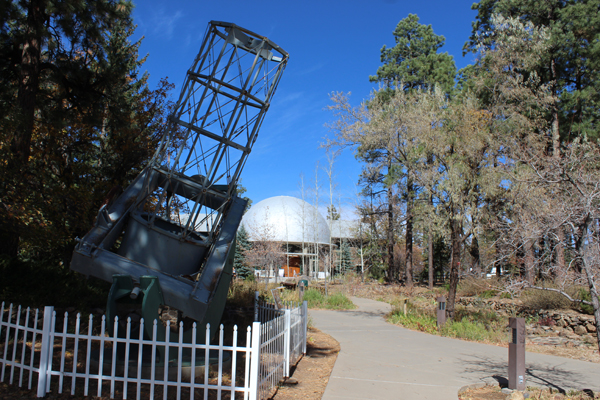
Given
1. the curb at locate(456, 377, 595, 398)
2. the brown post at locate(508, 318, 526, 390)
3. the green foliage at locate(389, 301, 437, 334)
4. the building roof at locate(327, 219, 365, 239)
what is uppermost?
the building roof at locate(327, 219, 365, 239)

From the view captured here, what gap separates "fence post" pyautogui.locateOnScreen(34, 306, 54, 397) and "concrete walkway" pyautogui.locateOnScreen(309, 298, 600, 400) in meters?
3.52

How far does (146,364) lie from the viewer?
18.1 feet

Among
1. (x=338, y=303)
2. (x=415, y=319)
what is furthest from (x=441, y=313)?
(x=338, y=303)

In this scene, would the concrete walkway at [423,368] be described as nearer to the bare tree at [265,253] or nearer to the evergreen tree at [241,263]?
the evergreen tree at [241,263]

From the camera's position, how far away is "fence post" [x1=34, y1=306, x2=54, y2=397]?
4.87 meters

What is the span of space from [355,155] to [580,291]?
18531mm

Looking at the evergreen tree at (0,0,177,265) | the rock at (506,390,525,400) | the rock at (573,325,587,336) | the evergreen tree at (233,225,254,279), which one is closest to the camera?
the rock at (506,390,525,400)

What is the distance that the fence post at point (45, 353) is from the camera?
4.87 meters

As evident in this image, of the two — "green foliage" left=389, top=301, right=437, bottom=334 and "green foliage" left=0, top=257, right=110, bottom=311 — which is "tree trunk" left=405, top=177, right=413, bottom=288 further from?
"green foliage" left=0, top=257, right=110, bottom=311

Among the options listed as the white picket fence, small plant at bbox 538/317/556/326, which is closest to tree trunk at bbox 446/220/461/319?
small plant at bbox 538/317/556/326

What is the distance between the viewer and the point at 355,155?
30.3 meters

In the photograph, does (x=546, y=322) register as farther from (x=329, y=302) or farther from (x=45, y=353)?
(x=45, y=353)

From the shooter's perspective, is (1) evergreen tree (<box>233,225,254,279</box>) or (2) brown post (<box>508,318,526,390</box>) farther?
(1) evergreen tree (<box>233,225,254,279</box>)

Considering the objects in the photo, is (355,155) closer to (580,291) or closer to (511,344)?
(580,291)
